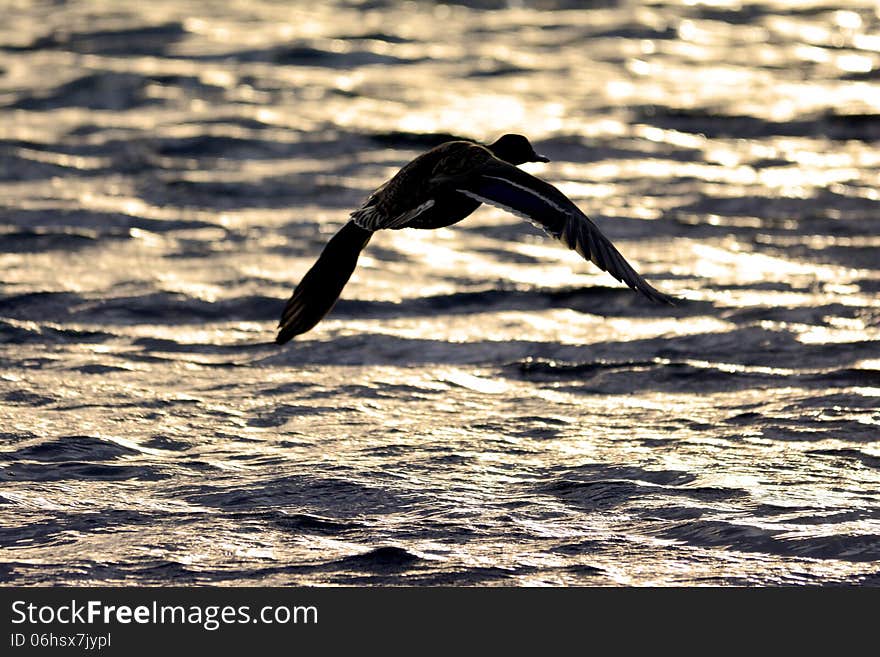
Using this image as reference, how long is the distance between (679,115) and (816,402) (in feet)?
25.2

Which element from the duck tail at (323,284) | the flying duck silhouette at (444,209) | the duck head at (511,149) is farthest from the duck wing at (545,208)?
the duck head at (511,149)

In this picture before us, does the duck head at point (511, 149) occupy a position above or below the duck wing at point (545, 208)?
above

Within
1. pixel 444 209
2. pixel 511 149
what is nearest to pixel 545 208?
pixel 444 209

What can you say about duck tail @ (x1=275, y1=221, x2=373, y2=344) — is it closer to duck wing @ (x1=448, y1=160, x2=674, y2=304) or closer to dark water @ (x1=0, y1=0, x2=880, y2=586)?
duck wing @ (x1=448, y1=160, x2=674, y2=304)

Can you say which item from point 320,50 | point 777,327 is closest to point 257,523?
point 777,327

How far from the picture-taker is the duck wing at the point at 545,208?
7.63 meters

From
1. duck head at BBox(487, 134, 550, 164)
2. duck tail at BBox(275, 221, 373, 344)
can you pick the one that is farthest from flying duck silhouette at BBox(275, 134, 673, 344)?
duck head at BBox(487, 134, 550, 164)

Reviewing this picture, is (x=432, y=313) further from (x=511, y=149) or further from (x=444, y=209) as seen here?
(x=444, y=209)

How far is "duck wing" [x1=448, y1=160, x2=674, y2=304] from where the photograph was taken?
25.0 ft

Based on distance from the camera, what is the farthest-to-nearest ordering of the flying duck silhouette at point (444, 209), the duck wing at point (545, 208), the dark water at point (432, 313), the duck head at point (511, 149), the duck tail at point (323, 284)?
the duck head at point (511, 149)
the duck tail at point (323, 284)
the dark water at point (432, 313)
the flying duck silhouette at point (444, 209)
the duck wing at point (545, 208)

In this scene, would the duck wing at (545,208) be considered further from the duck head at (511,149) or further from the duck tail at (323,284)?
the duck head at (511,149)

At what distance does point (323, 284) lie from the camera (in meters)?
8.55

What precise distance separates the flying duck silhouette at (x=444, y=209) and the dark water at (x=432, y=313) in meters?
0.99

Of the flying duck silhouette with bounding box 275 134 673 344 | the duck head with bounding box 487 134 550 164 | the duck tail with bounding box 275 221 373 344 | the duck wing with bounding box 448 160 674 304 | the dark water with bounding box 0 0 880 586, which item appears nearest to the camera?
the duck wing with bounding box 448 160 674 304
